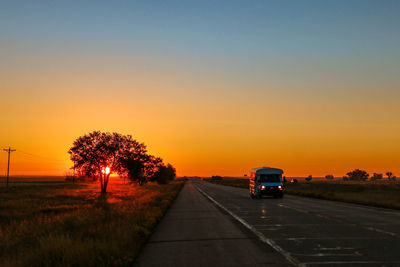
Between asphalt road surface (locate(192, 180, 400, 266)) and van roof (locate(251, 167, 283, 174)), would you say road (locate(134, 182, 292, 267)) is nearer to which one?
asphalt road surface (locate(192, 180, 400, 266))

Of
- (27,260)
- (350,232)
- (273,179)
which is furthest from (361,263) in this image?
(273,179)

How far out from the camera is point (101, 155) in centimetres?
6197

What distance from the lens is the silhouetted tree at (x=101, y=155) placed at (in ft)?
201

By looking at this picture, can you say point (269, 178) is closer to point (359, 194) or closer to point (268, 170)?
point (268, 170)

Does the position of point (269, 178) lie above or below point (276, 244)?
above

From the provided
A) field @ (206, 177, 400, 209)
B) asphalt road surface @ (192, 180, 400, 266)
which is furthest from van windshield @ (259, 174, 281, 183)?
asphalt road surface @ (192, 180, 400, 266)

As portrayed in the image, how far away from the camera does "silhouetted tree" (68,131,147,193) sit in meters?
61.1

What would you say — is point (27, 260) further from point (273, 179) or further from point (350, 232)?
point (273, 179)

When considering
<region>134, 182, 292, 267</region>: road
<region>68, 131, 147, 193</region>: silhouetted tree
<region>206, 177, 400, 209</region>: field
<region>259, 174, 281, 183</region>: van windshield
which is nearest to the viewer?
<region>134, 182, 292, 267</region>: road

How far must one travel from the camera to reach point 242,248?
10.2 metres

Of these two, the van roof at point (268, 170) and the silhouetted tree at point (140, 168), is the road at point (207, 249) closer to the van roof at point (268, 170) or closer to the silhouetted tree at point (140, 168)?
the van roof at point (268, 170)

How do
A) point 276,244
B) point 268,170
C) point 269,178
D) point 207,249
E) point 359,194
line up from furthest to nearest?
point 359,194 < point 269,178 < point 268,170 < point 276,244 < point 207,249

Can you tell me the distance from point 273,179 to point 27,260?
30338 millimetres

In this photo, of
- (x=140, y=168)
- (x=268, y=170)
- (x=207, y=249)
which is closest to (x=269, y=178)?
(x=268, y=170)
